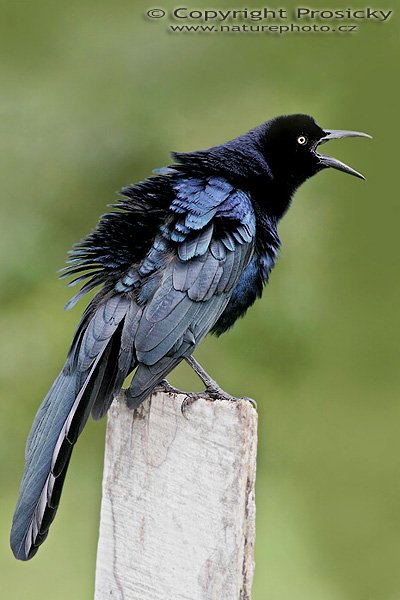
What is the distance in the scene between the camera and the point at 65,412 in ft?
9.23

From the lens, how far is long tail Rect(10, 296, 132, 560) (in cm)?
266

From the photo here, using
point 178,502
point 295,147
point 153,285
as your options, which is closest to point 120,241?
point 153,285

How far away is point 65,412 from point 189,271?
654 mm

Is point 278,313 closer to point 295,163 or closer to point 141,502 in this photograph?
point 295,163

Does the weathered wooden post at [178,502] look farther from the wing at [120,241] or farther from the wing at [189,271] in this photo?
the wing at [120,241]

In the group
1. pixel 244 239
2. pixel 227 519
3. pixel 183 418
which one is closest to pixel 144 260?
pixel 244 239

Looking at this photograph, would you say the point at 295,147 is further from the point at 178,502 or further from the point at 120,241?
the point at 178,502

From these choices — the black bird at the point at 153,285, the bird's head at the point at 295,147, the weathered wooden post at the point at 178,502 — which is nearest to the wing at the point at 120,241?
the black bird at the point at 153,285

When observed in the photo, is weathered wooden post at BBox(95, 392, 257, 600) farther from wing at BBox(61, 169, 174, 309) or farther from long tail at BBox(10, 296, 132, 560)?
wing at BBox(61, 169, 174, 309)

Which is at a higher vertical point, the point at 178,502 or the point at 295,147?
the point at 295,147

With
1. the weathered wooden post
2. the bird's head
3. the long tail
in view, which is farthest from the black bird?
the bird's head

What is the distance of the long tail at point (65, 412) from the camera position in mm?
2664

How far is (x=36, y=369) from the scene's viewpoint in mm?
5445

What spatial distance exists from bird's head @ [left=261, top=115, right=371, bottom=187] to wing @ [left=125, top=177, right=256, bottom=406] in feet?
2.09
